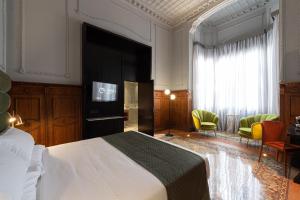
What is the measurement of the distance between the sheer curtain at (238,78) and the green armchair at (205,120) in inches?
18.0

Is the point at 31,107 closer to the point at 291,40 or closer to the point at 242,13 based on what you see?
the point at 291,40

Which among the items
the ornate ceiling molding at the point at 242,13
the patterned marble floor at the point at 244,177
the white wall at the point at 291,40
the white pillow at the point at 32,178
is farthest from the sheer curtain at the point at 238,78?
the white pillow at the point at 32,178

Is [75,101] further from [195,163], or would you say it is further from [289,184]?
[289,184]

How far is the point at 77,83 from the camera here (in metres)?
3.31

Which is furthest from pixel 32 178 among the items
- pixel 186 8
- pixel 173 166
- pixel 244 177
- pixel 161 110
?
pixel 186 8

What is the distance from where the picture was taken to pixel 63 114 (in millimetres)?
3072

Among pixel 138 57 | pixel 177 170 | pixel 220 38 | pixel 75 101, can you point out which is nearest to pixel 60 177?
pixel 177 170

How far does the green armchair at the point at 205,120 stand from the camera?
14.5 feet

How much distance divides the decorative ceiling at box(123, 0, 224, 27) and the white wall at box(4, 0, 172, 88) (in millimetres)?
692

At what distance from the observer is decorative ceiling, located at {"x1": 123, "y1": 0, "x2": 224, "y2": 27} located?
14.4ft

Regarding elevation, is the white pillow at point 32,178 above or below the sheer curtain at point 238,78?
below

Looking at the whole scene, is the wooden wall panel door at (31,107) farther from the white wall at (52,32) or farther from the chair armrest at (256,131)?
the chair armrest at (256,131)

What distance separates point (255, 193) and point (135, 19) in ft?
15.8

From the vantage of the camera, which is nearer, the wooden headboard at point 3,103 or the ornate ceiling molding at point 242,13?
the wooden headboard at point 3,103
